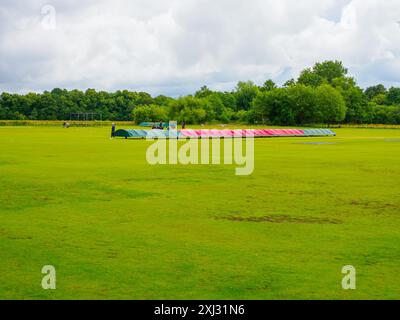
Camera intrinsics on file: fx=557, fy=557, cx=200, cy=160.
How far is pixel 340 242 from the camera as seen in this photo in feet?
34.7

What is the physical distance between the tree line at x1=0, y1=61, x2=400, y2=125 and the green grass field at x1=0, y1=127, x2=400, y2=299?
101953 mm

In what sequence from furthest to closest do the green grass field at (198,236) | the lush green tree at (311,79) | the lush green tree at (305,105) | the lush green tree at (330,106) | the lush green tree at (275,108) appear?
the lush green tree at (311,79)
the lush green tree at (275,108)
the lush green tree at (305,105)
the lush green tree at (330,106)
the green grass field at (198,236)

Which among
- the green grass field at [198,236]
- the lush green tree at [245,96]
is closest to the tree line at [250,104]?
the lush green tree at [245,96]

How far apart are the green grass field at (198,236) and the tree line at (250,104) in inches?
4014

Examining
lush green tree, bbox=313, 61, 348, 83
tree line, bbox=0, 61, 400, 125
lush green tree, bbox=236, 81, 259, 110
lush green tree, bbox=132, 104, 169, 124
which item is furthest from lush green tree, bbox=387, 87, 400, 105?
lush green tree, bbox=132, 104, 169, 124

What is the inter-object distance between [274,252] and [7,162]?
19992 mm

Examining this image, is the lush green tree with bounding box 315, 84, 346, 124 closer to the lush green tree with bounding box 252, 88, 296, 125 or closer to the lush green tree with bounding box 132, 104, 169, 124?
the lush green tree with bounding box 252, 88, 296, 125

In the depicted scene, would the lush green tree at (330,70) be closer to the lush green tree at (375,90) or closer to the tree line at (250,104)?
the tree line at (250,104)

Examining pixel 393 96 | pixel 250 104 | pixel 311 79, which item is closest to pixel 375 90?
pixel 393 96

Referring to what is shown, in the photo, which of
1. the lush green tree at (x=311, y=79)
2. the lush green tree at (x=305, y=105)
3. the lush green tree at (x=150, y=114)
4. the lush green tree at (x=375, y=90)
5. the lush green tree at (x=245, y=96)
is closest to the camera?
the lush green tree at (x=305, y=105)

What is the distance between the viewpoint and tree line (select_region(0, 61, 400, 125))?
12107 centimetres

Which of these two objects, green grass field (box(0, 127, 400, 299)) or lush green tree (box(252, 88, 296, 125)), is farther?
lush green tree (box(252, 88, 296, 125))

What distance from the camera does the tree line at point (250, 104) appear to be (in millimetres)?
121069

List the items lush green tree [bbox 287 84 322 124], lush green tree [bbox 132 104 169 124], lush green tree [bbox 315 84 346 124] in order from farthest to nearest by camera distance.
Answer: lush green tree [bbox 132 104 169 124]
lush green tree [bbox 287 84 322 124]
lush green tree [bbox 315 84 346 124]
